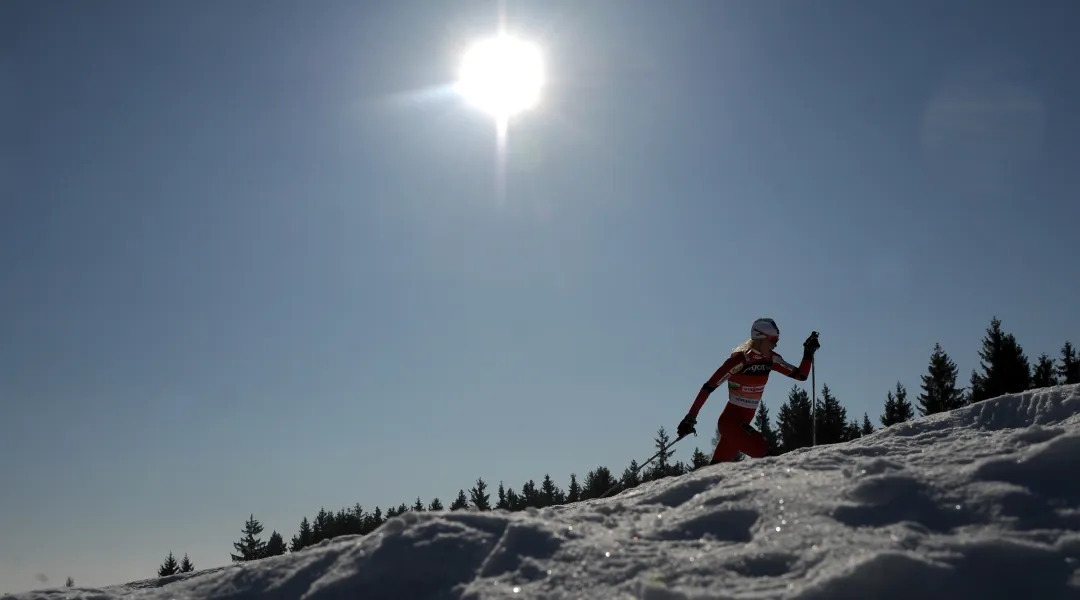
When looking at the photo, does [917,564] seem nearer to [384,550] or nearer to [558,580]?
[558,580]

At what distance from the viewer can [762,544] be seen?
302 centimetres

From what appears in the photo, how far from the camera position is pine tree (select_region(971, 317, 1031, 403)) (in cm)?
4472

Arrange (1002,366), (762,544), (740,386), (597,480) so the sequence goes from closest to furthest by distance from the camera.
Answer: (762,544)
(740,386)
(1002,366)
(597,480)

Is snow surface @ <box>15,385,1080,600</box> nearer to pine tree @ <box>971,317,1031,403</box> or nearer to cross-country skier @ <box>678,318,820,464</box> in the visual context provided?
cross-country skier @ <box>678,318,820,464</box>

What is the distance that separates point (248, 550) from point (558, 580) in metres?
93.1

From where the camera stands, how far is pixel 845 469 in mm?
3820

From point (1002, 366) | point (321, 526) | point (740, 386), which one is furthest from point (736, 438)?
point (321, 526)

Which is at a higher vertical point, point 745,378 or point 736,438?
point 745,378

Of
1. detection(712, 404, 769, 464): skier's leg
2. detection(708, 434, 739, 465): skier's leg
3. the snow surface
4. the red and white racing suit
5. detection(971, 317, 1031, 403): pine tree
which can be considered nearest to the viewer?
the snow surface

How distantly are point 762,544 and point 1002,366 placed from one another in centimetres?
5329

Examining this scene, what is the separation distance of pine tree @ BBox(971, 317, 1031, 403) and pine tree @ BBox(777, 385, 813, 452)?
12555 millimetres

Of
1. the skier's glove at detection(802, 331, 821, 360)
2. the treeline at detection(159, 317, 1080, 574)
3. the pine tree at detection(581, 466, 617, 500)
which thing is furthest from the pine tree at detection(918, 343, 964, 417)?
the skier's glove at detection(802, 331, 821, 360)

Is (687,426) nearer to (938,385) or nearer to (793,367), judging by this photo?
(793,367)

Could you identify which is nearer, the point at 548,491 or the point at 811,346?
the point at 811,346
